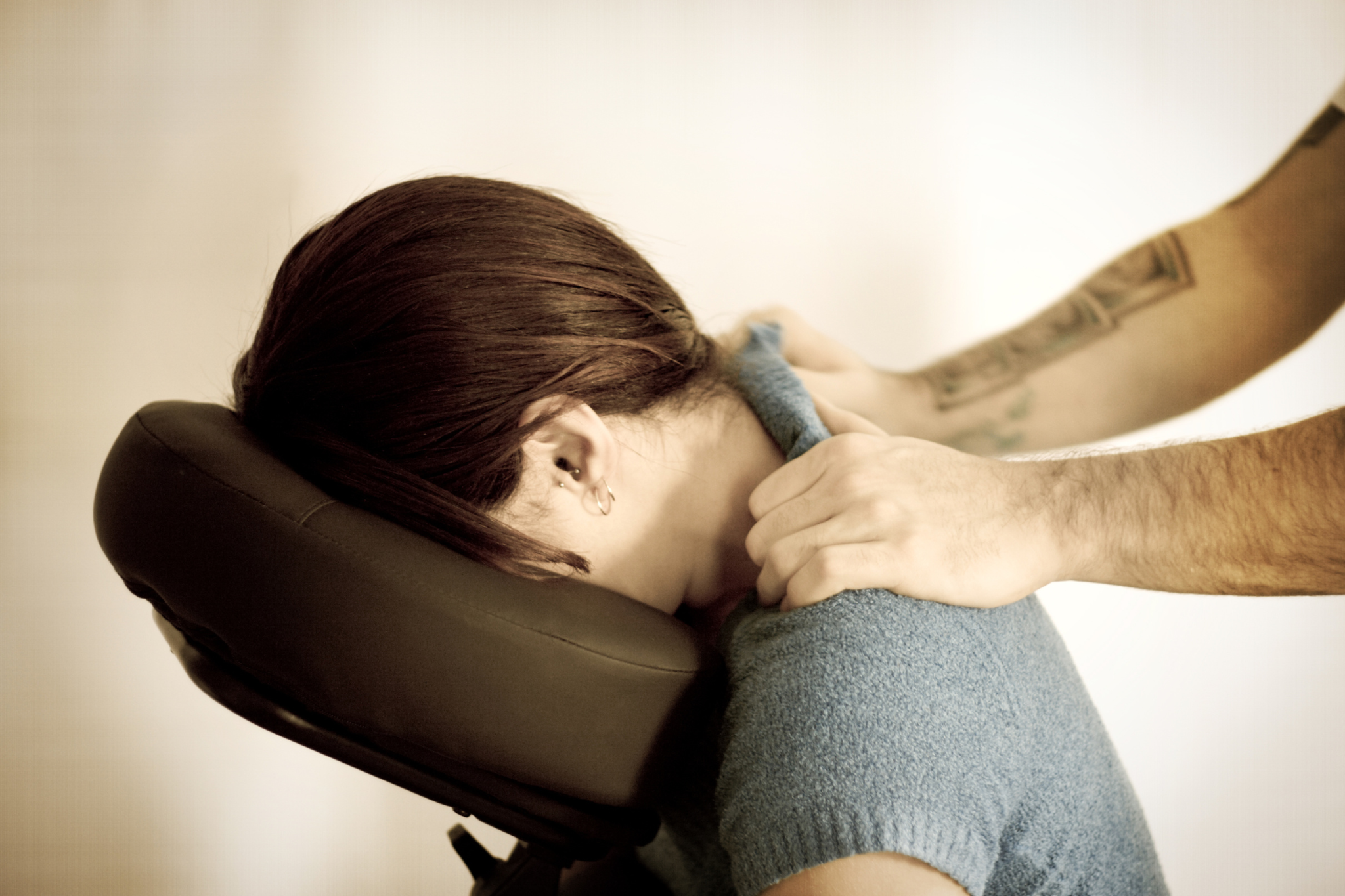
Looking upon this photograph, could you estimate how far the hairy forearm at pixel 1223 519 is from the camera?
0.63 meters

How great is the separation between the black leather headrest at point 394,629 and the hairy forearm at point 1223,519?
0.38m

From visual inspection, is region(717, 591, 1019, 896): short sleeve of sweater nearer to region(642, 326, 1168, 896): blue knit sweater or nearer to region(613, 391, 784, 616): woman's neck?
region(642, 326, 1168, 896): blue knit sweater

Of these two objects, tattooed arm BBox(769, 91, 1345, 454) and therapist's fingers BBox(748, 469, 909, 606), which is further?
tattooed arm BBox(769, 91, 1345, 454)

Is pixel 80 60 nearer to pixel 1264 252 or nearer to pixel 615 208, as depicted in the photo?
pixel 615 208

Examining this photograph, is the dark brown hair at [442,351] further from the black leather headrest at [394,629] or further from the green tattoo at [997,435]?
the green tattoo at [997,435]

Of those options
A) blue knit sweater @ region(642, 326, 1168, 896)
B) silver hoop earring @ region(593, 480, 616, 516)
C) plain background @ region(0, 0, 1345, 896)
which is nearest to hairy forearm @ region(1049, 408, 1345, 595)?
blue knit sweater @ region(642, 326, 1168, 896)

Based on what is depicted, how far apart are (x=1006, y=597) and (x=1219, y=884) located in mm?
1318

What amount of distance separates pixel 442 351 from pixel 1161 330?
1.04 meters

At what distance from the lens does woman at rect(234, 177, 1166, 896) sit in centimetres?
51

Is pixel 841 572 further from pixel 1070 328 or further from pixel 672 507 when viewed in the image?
pixel 1070 328

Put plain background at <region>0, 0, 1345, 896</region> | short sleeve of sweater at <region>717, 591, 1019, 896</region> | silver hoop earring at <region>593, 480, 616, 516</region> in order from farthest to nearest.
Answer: plain background at <region>0, 0, 1345, 896</region> → silver hoop earring at <region>593, 480, 616, 516</region> → short sleeve of sweater at <region>717, 591, 1019, 896</region>

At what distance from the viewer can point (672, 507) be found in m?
0.75

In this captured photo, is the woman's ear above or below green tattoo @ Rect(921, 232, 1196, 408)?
below

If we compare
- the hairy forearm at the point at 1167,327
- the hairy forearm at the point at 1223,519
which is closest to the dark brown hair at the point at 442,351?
the hairy forearm at the point at 1223,519
